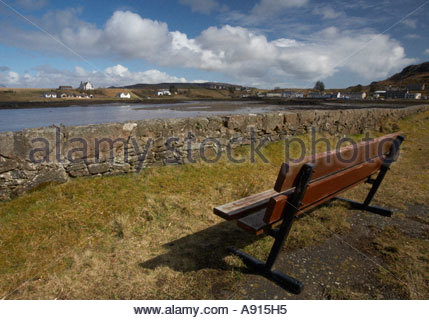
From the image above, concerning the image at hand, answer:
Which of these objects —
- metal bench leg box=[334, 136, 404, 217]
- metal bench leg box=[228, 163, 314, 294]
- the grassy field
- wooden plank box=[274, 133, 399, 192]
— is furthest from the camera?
metal bench leg box=[334, 136, 404, 217]

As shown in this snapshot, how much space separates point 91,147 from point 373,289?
14.4ft

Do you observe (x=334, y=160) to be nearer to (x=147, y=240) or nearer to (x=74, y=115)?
(x=147, y=240)

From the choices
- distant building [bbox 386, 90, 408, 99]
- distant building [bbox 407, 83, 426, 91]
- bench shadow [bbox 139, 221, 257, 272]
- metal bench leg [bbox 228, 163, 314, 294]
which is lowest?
bench shadow [bbox 139, 221, 257, 272]

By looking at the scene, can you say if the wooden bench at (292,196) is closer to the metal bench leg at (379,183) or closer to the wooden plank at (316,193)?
the wooden plank at (316,193)

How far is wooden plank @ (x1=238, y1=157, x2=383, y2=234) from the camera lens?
2.23 metres

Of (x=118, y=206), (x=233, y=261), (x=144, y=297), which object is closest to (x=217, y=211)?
(x=233, y=261)

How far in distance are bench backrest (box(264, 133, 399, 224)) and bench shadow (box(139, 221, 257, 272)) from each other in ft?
3.19

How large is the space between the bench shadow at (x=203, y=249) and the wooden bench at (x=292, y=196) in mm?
225

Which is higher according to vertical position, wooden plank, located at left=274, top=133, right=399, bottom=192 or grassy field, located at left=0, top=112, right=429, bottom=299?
wooden plank, located at left=274, top=133, right=399, bottom=192

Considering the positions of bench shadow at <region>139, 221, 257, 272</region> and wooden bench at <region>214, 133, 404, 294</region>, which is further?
bench shadow at <region>139, 221, 257, 272</region>

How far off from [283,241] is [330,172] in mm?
856

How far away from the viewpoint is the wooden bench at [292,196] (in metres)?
2.13

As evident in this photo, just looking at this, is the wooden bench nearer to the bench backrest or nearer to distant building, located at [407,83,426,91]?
the bench backrest

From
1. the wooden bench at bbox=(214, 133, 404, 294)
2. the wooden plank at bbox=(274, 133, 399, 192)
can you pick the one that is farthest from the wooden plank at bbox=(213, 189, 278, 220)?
the wooden plank at bbox=(274, 133, 399, 192)
